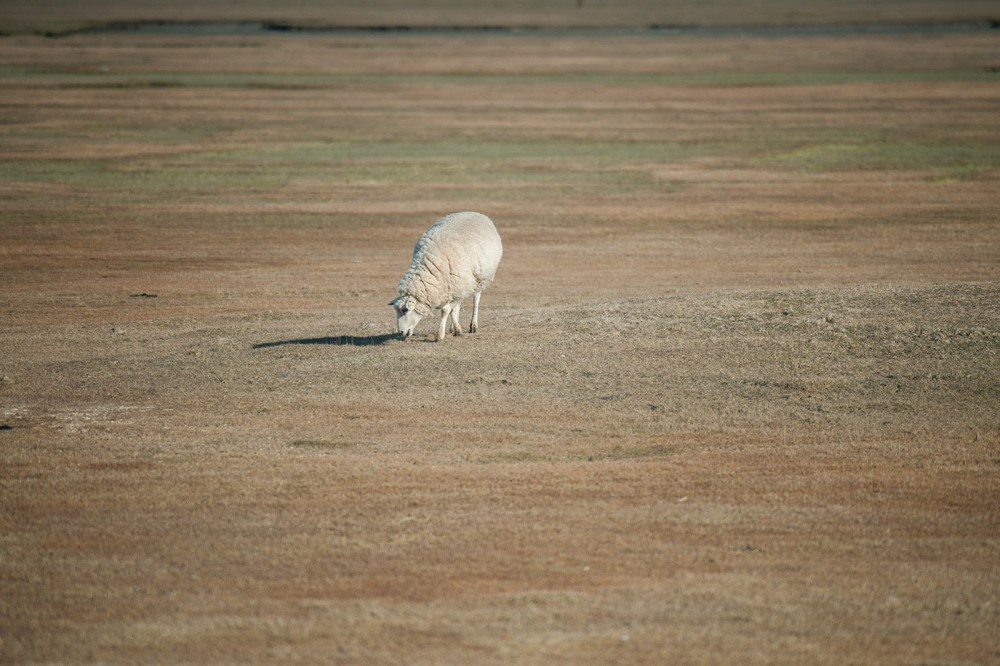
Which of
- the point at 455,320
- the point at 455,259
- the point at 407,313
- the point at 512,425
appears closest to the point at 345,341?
the point at 407,313

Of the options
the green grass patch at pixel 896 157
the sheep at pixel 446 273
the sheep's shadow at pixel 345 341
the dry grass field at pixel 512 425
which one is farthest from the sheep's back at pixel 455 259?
the green grass patch at pixel 896 157

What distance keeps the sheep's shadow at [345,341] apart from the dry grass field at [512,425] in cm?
16

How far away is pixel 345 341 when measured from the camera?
18062 millimetres

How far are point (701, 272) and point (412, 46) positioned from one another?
6932cm

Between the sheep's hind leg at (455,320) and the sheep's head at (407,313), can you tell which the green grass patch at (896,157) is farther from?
the sheep's head at (407,313)

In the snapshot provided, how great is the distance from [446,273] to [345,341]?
1.98 metres

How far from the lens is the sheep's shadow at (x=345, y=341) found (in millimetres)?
17797

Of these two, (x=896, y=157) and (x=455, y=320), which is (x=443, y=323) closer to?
(x=455, y=320)

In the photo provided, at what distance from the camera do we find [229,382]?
15945 mm

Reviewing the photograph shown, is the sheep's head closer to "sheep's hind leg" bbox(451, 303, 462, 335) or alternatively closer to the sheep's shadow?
the sheep's shadow

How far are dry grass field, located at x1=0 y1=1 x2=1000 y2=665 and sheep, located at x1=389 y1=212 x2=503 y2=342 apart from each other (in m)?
0.49

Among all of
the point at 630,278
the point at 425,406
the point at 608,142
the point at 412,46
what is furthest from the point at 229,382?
the point at 412,46

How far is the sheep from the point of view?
17.2 metres

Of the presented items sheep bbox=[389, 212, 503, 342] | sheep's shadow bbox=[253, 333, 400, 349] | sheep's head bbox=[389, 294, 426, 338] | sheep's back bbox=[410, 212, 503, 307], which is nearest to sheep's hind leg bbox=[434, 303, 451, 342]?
sheep bbox=[389, 212, 503, 342]
